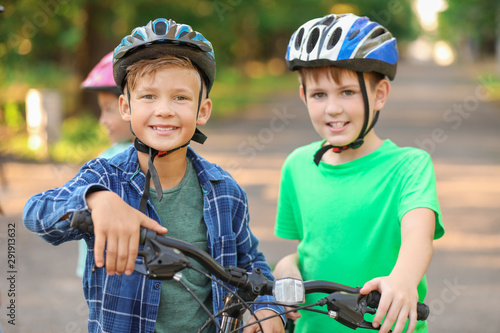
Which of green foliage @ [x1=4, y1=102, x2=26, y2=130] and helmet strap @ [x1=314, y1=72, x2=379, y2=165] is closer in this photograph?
helmet strap @ [x1=314, y1=72, x2=379, y2=165]

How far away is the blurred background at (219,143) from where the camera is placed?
6.39 metres

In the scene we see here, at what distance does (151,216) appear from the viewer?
249cm

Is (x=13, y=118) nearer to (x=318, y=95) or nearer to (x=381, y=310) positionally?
(x=318, y=95)

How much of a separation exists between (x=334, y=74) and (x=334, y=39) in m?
0.16

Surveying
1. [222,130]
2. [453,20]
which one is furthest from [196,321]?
[453,20]

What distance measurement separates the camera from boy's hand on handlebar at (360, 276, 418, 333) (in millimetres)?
2127

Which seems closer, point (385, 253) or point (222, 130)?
point (385, 253)

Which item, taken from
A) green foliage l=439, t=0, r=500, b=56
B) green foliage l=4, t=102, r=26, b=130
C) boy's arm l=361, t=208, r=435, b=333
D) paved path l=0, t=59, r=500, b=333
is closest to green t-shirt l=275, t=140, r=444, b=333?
boy's arm l=361, t=208, r=435, b=333

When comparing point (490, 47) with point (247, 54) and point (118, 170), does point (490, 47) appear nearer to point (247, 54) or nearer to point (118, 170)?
point (247, 54)

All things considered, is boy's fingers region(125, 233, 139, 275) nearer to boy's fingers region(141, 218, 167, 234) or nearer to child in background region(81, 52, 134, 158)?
boy's fingers region(141, 218, 167, 234)

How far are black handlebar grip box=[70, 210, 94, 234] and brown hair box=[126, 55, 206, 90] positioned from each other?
2.42 ft

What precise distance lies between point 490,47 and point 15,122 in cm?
5607

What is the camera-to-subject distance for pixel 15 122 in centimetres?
1572

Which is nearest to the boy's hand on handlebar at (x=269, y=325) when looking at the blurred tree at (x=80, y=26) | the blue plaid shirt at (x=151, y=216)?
the blue plaid shirt at (x=151, y=216)
